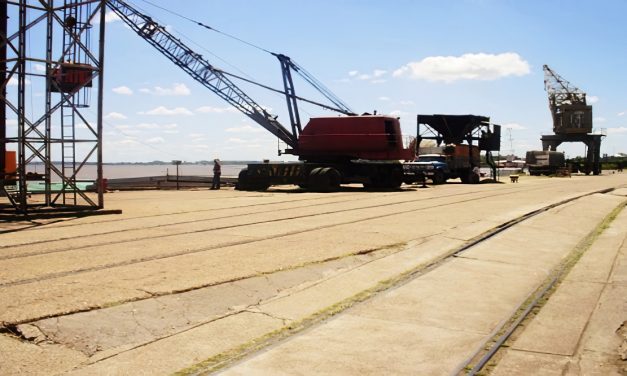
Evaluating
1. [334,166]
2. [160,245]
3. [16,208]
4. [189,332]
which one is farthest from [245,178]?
[189,332]

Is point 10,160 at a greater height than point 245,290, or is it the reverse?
point 10,160

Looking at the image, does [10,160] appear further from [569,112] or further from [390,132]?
[569,112]

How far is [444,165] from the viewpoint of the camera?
39.8 meters

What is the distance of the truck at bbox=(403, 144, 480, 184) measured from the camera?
123 feet

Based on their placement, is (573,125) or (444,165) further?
(573,125)

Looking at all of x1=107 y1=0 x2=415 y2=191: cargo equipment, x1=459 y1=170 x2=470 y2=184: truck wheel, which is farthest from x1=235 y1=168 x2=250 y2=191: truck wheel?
x1=459 y1=170 x2=470 y2=184: truck wheel

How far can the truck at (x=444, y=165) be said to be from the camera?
37531 mm

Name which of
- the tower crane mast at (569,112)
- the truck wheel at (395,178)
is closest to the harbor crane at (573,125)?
the tower crane mast at (569,112)

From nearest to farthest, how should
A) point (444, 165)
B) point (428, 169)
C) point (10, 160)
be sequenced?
point (10, 160) → point (428, 169) → point (444, 165)

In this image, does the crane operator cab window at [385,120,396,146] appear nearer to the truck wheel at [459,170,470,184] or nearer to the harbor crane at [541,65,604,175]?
the truck wheel at [459,170,470,184]

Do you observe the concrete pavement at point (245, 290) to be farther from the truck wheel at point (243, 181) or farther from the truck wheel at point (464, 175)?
the truck wheel at point (464, 175)

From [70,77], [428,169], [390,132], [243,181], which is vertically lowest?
[243,181]

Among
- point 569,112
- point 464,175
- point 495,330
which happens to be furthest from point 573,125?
point 495,330

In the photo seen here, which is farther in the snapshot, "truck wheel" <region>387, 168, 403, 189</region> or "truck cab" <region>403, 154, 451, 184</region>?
"truck cab" <region>403, 154, 451, 184</region>
